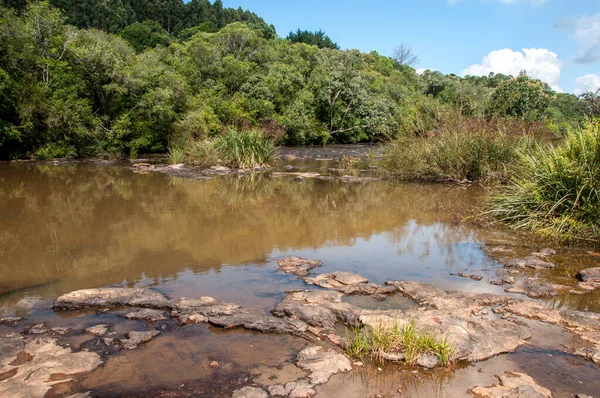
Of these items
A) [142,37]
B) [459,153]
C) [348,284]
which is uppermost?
[142,37]

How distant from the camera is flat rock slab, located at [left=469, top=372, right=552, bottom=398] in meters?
3.30

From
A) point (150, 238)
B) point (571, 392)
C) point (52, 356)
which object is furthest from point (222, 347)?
point (150, 238)

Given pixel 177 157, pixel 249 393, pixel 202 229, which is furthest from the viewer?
pixel 177 157

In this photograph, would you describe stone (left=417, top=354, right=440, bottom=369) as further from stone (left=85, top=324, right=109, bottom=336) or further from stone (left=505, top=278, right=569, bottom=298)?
stone (left=85, top=324, right=109, bottom=336)

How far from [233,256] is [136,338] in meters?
2.86

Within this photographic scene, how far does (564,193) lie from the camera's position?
26.6 feet

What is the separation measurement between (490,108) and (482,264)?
1792 centimetres

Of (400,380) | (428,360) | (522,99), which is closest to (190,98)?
(522,99)

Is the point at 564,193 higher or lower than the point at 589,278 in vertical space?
higher

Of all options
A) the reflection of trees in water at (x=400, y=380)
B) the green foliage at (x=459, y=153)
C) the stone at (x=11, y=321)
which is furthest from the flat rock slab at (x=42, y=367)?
the green foliage at (x=459, y=153)

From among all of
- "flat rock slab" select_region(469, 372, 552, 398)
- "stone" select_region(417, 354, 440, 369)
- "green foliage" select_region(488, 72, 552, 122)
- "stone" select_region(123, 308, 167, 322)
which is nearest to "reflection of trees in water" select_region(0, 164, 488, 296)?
"stone" select_region(123, 308, 167, 322)

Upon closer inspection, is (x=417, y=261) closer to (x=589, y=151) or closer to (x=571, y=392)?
(x=571, y=392)

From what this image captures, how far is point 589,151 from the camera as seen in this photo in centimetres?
803

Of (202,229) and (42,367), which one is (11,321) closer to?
(42,367)
